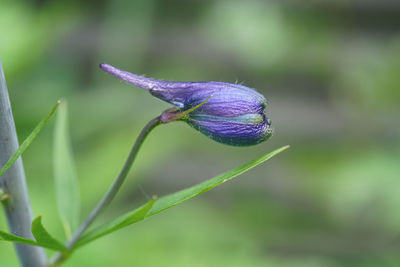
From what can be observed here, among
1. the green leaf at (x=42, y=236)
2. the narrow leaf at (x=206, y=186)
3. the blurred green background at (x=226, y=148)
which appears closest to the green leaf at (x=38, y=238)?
the green leaf at (x=42, y=236)

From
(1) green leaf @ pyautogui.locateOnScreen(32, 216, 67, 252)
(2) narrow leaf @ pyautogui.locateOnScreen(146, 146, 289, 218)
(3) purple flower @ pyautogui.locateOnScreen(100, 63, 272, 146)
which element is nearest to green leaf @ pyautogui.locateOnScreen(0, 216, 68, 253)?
(1) green leaf @ pyautogui.locateOnScreen(32, 216, 67, 252)

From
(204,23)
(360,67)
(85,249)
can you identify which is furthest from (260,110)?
(204,23)

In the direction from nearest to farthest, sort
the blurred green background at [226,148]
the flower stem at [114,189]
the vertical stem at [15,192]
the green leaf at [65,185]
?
the vertical stem at [15,192] < the flower stem at [114,189] < the green leaf at [65,185] < the blurred green background at [226,148]

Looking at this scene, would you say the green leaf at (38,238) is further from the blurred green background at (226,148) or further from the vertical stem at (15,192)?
the blurred green background at (226,148)

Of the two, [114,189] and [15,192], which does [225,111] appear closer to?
[114,189]

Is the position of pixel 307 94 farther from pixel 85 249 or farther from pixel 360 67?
pixel 85 249
